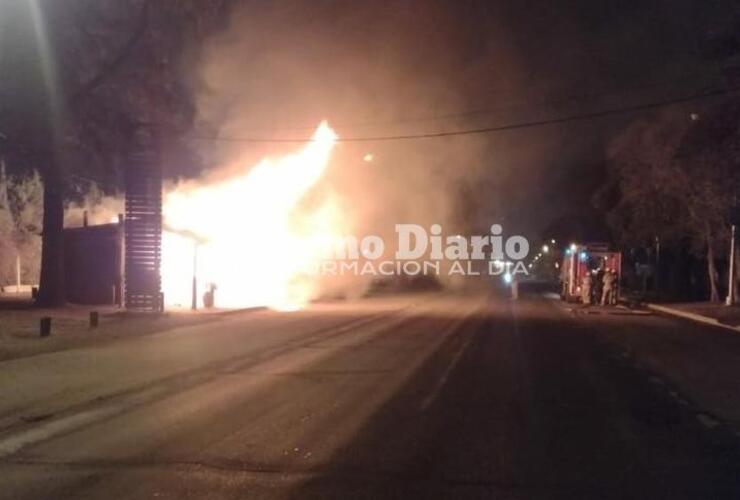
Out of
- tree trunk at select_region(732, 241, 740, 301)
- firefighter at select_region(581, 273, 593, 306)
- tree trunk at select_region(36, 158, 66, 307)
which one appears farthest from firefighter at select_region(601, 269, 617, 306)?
tree trunk at select_region(36, 158, 66, 307)

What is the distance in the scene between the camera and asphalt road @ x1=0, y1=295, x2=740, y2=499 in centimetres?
723

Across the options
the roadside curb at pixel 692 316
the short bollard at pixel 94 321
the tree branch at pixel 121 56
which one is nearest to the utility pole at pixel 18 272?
the tree branch at pixel 121 56

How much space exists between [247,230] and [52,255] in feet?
27.9

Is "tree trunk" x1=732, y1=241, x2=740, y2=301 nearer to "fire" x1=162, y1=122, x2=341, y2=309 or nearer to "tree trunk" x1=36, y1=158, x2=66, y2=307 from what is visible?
"fire" x1=162, y1=122, x2=341, y2=309

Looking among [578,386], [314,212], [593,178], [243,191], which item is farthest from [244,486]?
[593,178]

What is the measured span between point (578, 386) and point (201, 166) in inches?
1068

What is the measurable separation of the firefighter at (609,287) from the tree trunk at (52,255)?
70.9ft

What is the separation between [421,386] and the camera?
502 inches

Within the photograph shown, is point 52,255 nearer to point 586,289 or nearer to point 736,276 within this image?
point 586,289

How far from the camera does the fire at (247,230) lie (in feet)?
116

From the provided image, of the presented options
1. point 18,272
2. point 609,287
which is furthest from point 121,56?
point 609,287

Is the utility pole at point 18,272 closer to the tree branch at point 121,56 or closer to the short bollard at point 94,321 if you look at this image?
the tree branch at point 121,56

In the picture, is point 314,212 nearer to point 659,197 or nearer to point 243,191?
point 243,191

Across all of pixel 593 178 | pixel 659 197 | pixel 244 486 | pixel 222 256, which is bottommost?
pixel 244 486
